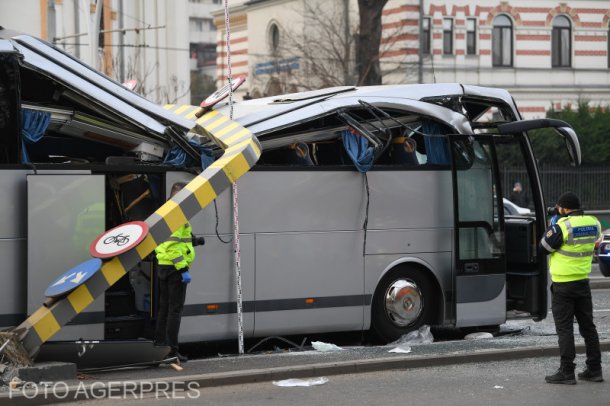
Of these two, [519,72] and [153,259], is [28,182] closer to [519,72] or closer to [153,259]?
[153,259]

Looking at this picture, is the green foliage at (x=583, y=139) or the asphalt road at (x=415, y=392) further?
the green foliage at (x=583, y=139)

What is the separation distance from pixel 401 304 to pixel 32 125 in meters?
5.00

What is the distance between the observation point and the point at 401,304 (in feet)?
44.1

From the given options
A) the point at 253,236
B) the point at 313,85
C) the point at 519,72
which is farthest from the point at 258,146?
the point at 519,72

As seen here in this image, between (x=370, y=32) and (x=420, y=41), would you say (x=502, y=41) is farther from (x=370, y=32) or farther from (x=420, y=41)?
(x=370, y=32)

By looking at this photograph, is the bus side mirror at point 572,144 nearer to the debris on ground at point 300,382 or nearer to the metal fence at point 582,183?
the debris on ground at point 300,382

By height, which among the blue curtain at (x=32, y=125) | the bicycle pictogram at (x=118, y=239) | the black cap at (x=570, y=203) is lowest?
the bicycle pictogram at (x=118, y=239)

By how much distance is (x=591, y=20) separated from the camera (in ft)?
168

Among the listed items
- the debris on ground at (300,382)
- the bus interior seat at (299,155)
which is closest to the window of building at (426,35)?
the bus interior seat at (299,155)

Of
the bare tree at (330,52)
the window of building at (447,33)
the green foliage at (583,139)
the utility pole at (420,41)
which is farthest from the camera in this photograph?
the window of building at (447,33)

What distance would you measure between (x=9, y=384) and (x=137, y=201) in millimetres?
3156

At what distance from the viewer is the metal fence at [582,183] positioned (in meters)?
41.0

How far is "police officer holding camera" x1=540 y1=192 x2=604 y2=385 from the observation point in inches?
407

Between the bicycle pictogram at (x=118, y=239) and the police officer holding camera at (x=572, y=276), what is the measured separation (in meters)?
3.98
